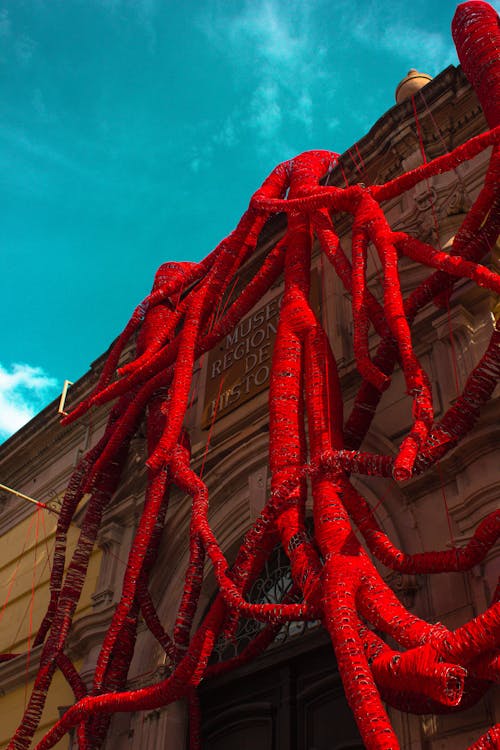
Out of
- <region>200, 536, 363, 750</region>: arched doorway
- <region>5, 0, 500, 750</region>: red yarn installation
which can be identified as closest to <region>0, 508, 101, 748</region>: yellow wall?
<region>5, 0, 500, 750</region>: red yarn installation

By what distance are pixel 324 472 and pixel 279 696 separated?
7.54ft

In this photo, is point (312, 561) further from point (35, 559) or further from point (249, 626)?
point (35, 559)

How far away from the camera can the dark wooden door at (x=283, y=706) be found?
15.8 ft

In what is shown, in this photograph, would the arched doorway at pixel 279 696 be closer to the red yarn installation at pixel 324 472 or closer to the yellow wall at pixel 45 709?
the red yarn installation at pixel 324 472

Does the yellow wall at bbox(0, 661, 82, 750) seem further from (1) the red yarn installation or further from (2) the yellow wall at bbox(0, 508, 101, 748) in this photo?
(1) the red yarn installation

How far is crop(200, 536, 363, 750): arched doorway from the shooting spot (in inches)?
191

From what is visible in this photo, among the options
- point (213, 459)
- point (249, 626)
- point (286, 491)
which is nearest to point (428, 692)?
point (286, 491)

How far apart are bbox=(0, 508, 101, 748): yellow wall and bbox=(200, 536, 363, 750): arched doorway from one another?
2146 mm

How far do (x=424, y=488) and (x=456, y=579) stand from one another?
0.69 m

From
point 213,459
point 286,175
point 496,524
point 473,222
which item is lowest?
point 496,524

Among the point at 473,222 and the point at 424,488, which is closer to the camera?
the point at 473,222

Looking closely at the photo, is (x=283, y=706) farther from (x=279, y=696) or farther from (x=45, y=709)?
(x=45, y=709)

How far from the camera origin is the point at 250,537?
4.06 m

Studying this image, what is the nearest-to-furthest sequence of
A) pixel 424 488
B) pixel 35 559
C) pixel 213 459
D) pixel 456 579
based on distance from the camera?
pixel 456 579 → pixel 424 488 → pixel 213 459 → pixel 35 559
